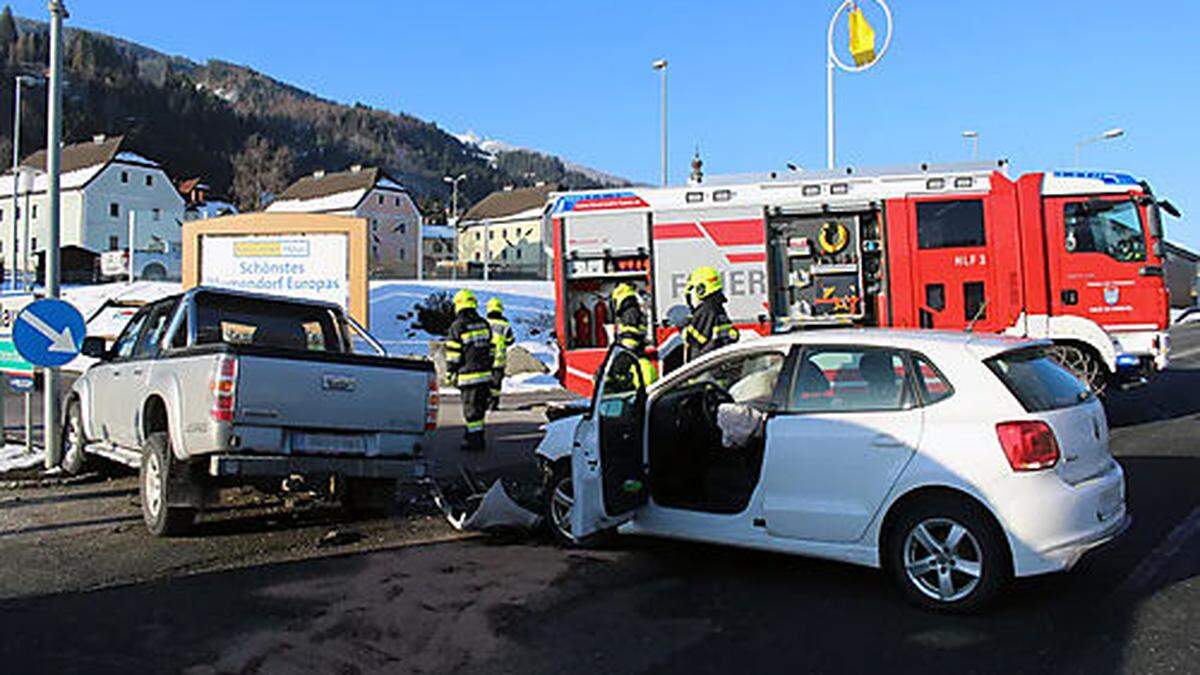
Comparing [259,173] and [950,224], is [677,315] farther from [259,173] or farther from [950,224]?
[259,173]

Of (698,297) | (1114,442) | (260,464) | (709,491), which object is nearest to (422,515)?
(260,464)

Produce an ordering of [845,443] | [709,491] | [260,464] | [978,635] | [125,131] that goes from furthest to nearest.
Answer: [125,131]
[260,464]
[709,491]
[845,443]
[978,635]

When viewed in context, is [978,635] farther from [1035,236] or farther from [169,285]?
[169,285]

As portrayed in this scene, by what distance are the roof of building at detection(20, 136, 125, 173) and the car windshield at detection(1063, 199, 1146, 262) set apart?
84.4 metres

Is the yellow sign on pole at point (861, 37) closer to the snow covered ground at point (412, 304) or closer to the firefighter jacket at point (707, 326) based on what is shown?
the snow covered ground at point (412, 304)

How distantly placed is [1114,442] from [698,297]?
5290 millimetres

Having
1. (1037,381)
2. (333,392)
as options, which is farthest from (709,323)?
(1037,381)

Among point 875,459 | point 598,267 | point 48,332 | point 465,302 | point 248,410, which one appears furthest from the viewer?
point 598,267

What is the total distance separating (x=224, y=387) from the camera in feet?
21.1

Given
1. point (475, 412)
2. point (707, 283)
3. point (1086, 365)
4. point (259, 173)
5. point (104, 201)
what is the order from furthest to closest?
point (259, 173), point (104, 201), point (1086, 365), point (475, 412), point (707, 283)

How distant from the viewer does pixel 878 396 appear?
543 centimetres

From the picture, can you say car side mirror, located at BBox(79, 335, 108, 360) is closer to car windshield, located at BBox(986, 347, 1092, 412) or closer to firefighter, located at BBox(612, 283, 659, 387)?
firefighter, located at BBox(612, 283, 659, 387)

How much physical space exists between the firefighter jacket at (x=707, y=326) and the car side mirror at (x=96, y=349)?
5464mm

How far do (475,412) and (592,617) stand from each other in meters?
6.39
